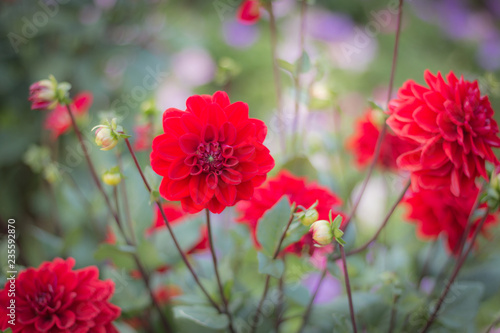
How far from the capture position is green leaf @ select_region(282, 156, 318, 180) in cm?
40

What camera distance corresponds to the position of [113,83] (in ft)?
3.02

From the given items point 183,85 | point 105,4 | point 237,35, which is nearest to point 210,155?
point 105,4

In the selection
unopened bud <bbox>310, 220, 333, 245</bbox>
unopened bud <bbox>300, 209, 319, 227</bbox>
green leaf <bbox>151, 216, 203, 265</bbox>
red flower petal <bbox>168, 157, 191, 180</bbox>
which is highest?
red flower petal <bbox>168, 157, 191, 180</bbox>


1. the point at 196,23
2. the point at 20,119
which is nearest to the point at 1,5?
the point at 20,119

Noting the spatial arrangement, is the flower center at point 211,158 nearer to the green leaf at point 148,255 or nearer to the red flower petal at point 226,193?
the red flower petal at point 226,193

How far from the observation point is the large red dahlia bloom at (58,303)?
290mm

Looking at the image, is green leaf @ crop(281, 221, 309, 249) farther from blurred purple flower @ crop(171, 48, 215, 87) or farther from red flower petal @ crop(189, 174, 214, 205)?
blurred purple flower @ crop(171, 48, 215, 87)

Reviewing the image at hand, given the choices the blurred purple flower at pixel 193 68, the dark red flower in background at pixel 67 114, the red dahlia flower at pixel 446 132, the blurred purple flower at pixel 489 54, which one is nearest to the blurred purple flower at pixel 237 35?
the blurred purple flower at pixel 193 68

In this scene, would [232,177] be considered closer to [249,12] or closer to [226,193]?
[226,193]

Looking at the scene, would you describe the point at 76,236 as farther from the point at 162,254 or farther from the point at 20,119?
the point at 20,119

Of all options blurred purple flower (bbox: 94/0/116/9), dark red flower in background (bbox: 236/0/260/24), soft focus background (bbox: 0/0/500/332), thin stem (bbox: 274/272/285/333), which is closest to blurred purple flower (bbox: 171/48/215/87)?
soft focus background (bbox: 0/0/500/332)

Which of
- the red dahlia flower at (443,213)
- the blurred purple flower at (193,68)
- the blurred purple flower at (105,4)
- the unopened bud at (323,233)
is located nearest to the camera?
the unopened bud at (323,233)

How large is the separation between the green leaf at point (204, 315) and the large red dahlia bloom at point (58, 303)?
0.05m

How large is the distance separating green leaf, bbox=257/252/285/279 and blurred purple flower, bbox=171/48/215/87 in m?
1.15
